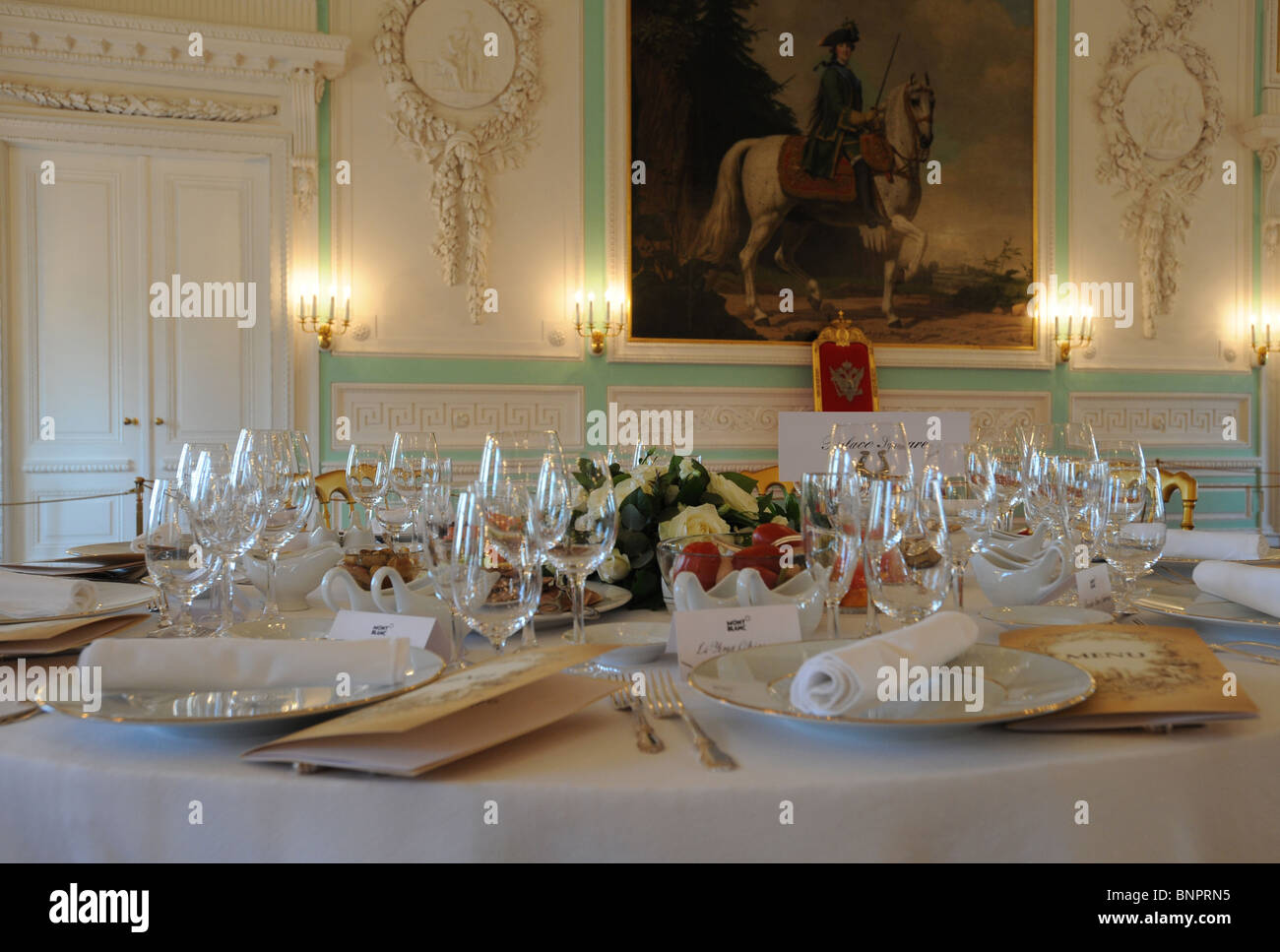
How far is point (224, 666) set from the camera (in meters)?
0.94

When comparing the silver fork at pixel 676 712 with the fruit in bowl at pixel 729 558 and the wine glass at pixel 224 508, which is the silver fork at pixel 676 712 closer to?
the fruit in bowl at pixel 729 558

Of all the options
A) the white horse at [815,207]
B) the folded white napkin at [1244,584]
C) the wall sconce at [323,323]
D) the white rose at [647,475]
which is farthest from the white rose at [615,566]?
the white horse at [815,207]

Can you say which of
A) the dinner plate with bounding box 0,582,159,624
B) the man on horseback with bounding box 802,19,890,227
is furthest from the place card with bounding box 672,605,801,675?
the man on horseback with bounding box 802,19,890,227

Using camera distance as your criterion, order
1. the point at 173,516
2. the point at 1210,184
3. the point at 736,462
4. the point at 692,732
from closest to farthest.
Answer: the point at 692,732 → the point at 173,516 → the point at 736,462 → the point at 1210,184

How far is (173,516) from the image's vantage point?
1.28m

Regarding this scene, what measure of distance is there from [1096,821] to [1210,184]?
284 inches

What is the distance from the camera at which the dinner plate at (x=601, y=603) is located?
1.37m

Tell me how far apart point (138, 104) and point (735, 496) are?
4869 millimetres

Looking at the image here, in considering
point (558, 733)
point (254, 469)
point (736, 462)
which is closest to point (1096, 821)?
point (558, 733)

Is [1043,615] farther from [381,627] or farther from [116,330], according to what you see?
[116,330]

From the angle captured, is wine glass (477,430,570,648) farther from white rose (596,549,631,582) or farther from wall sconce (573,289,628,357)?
wall sconce (573,289,628,357)

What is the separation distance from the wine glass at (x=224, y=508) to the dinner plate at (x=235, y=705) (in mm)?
Result: 327
